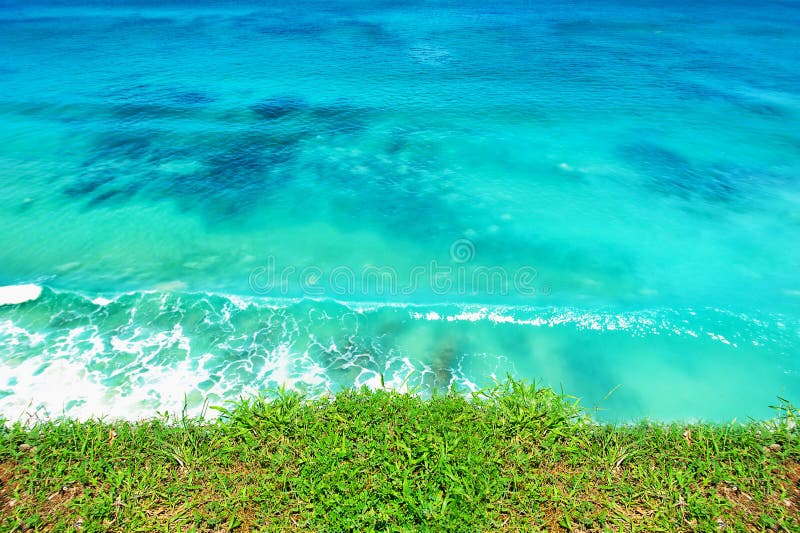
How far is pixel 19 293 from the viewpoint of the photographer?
18.3 m

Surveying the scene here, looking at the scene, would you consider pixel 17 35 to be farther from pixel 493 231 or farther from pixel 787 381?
pixel 787 381

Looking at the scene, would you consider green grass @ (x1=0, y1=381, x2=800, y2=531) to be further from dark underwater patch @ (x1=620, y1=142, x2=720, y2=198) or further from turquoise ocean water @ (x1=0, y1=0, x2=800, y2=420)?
dark underwater patch @ (x1=620, y1=142, x2=720, y2=198)

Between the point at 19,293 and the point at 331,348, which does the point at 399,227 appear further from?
the point at 19,293

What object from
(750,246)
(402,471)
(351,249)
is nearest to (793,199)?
(750,246)

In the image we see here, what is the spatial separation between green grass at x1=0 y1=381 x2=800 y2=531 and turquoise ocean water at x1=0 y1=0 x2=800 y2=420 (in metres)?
3.47

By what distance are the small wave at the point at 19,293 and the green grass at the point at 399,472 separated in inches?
366

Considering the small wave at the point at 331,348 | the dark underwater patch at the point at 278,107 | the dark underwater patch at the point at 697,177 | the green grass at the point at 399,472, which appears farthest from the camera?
the dark underwater patch at the point at 278,107

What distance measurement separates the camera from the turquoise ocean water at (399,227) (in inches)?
612

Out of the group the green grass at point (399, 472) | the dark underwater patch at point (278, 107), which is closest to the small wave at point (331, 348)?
the green grass at point (399, 472)

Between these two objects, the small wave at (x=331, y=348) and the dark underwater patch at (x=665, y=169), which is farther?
the dark underwater patch at (x=665, y=169)

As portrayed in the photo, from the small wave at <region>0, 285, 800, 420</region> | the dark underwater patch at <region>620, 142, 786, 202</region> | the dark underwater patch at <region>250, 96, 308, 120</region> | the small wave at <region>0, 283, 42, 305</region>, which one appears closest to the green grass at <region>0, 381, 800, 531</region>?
the small wave at <region>0, 285, 800, 420</region>

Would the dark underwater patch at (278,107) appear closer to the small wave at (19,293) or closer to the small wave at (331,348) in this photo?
the small wave at (19,293)

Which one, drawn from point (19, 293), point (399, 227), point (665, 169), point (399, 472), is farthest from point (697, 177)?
point (19, 293)

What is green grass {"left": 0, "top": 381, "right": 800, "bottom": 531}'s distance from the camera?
911cm
